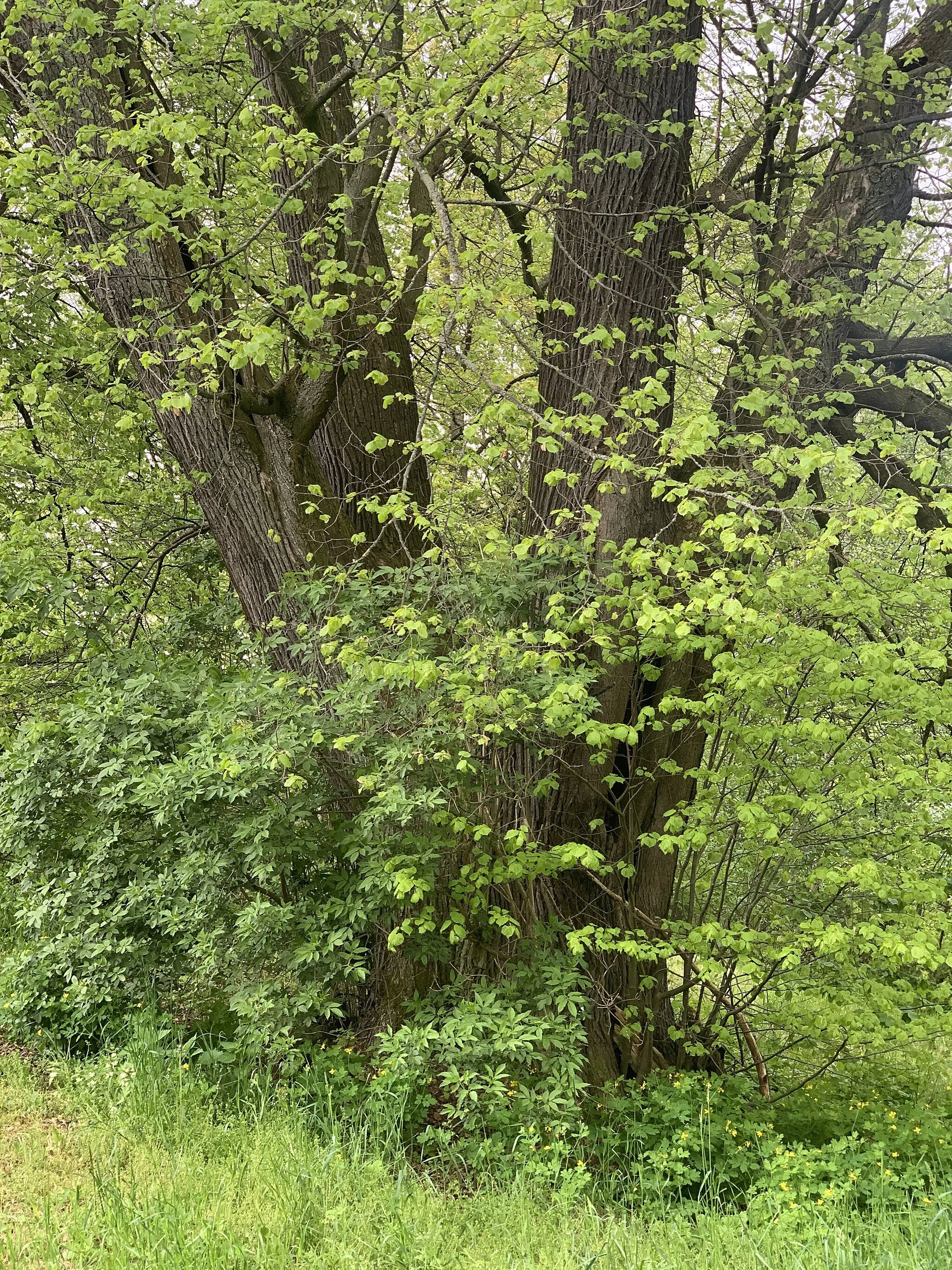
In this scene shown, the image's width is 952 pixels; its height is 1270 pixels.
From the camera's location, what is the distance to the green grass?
117 inches

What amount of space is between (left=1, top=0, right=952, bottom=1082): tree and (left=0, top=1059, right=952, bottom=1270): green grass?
1135 millimetres

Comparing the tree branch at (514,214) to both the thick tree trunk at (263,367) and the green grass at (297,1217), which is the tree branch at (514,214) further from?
the green grass at (297,1217)

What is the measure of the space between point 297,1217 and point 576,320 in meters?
4.70

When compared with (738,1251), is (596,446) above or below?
above

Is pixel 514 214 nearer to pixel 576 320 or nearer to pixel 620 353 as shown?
pixel 576 320

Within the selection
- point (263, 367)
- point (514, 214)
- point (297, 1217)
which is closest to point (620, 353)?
point (514, 214)

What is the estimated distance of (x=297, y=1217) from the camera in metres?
3.17

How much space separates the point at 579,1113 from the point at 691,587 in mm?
2417

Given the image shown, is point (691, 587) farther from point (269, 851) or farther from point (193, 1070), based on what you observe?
point (193, 1070)

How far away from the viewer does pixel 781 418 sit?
4543mm

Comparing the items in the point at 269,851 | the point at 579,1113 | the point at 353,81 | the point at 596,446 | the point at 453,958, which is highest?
the point at 353,81

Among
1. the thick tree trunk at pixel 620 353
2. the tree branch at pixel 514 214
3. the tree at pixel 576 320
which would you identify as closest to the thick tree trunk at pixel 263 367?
the tree at pixel 576 320

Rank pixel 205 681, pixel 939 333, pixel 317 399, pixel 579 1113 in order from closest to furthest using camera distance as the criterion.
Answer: pixel 579 1113 → pixel 205 681 → pixel 317 399 → pixel 939 333

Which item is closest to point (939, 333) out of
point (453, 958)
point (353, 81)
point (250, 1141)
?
point (353, 81)
